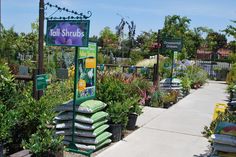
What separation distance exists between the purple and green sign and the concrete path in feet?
6.33

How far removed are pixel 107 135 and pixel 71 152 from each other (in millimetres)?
823

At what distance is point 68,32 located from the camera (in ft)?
18.3

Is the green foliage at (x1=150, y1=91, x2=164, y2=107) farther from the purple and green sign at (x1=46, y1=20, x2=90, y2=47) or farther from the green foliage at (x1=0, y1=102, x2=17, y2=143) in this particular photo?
the green foliage at (x1=0, y1=102, x2=17, y2=143)

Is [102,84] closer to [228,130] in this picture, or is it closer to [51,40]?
[51,40]

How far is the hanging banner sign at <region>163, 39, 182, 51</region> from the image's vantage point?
527 inches

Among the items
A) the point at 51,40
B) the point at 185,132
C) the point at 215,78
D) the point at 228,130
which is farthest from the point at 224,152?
the point at 215,78

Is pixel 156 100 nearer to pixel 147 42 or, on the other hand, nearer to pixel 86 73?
pixel 86 73

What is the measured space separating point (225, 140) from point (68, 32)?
2.91 meters

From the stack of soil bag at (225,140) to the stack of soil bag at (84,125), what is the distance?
6.51 feet

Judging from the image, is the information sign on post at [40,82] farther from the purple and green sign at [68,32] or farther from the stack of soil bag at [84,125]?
the stack of soil bag at [84,125]

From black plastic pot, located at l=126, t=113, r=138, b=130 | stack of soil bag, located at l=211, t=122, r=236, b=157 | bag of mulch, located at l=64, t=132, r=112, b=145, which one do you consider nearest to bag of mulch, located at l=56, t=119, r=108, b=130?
bag of mulch, located at l=64, t=132, r=112, b=145

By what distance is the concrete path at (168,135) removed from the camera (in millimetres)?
6129

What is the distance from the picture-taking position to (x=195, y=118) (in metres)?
9.52

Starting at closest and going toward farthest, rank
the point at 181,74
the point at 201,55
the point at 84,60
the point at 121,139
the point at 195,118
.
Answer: the point at 84,60, the point at 121,139, the point at 195,118, the point at 181,74, the point at 201,55
